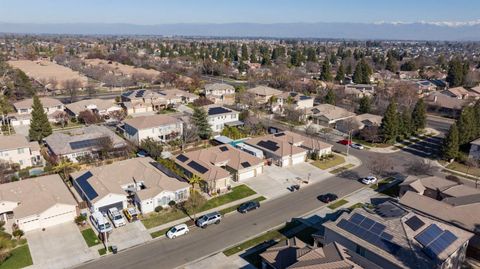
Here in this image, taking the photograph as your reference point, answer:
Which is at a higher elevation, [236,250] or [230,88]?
[230,88]

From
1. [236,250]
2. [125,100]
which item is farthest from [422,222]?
[125,100]

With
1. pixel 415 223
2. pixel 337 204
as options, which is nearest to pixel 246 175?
pixel 337 204

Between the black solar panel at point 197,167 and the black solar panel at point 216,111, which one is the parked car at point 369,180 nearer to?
the black solar panel at point 197,167

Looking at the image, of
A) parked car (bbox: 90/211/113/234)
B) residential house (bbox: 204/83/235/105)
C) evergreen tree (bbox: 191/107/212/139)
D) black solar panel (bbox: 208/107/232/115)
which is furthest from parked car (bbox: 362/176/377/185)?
residential house (bbox: 204/83/235/105)

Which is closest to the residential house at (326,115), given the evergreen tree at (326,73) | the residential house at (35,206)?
the evergreen tree at (326,73)

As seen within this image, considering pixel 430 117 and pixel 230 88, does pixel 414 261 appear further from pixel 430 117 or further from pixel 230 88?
pixel 230 88

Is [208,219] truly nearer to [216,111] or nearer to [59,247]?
[59,247]
